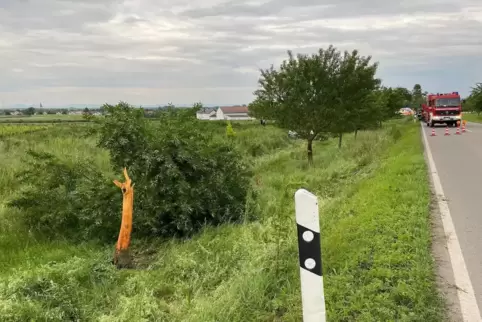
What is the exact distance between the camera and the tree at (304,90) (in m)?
17.6

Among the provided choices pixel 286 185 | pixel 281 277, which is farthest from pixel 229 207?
pixel 281 277

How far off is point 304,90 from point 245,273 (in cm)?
1326

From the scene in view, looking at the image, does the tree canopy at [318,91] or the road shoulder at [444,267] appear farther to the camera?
the tree canopy at [318,91]

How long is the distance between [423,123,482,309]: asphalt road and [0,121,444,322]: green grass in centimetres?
46

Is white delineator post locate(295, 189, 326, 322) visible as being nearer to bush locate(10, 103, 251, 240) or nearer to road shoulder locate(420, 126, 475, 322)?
road shoulder locate(420, 126, 475, 322)

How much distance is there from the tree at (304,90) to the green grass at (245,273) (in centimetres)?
880

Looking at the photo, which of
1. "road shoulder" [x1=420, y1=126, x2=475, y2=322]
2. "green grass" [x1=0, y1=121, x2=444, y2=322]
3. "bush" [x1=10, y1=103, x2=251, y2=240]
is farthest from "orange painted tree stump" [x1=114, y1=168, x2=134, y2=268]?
"road shoulder" [x1=420, y1=126, x2=475, y2=322]

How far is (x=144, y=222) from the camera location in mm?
8781

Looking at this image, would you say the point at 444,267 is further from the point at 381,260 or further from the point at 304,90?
the point at 304,90

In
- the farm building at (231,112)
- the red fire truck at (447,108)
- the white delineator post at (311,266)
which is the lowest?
the white delineator post at (311,266)

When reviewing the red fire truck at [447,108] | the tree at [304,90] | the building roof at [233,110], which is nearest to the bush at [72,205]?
the tree at [304,90]

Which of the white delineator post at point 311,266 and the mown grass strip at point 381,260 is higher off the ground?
the white delineator post at point 311,266

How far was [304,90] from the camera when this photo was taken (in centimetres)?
1755

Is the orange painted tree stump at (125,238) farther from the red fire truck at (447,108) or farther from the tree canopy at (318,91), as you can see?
the red fire truck at (447,108)
